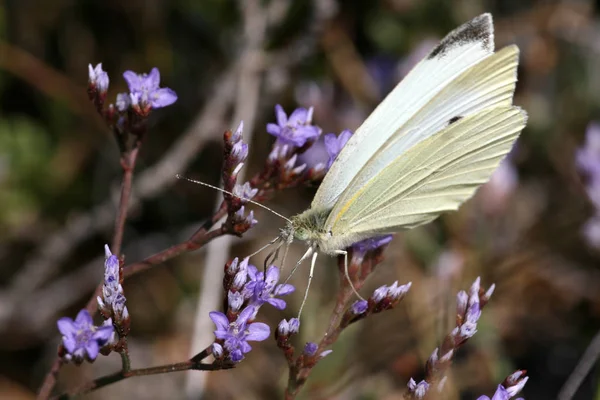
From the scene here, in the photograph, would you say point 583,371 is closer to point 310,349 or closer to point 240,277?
point 310,349

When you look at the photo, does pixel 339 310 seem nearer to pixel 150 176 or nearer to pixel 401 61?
pixel 150 176

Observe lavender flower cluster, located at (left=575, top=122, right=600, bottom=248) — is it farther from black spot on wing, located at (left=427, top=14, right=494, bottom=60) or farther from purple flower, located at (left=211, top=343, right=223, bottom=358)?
purple flower, located at (left=211, top=343, right=223, bottom=358)

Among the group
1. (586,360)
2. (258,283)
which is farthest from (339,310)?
(586,360)

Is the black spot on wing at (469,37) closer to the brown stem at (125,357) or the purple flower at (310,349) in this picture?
the purple flower at (310,349)

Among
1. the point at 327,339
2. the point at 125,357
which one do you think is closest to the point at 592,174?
the point at 327,339

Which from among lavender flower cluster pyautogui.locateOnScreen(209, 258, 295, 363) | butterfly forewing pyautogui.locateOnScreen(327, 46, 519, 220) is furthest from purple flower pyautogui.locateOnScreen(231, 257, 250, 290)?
butterfly forewing pyautogui.locateOnScreen(327, 46, 519, 220)
